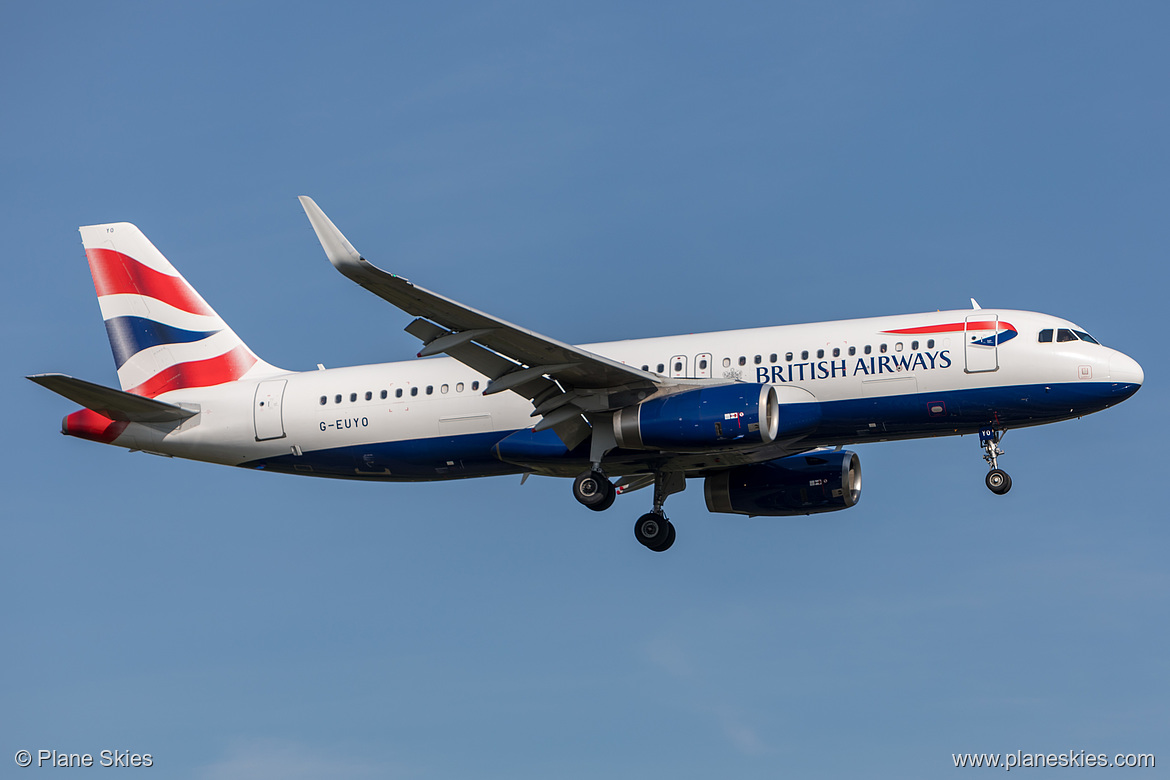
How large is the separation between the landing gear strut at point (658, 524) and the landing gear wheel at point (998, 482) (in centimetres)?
812

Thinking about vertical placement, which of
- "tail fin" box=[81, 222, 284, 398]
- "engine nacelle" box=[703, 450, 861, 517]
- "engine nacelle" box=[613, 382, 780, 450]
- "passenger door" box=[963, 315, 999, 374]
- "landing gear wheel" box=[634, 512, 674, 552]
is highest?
"tail fin" box=[81, 222, 284, 398]

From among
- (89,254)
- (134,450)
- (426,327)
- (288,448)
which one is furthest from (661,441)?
(89,254)

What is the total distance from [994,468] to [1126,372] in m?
3.73

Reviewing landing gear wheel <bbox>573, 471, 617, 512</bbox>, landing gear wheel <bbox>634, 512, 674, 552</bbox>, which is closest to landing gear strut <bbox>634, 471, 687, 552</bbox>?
landing gear wheel <bbox>634, 512, 674, 552</bbox>

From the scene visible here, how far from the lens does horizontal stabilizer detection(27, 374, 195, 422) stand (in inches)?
1303

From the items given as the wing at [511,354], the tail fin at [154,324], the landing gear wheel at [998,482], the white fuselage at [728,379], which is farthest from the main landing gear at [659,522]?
the tail fin at [154,324]

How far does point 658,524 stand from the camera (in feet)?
121

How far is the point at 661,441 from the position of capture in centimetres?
3170

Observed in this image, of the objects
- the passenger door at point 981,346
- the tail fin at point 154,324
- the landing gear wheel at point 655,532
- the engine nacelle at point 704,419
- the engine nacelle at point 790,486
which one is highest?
the tail fin at point 154,324

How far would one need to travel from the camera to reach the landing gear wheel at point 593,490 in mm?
33875

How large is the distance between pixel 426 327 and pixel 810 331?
9.47 m

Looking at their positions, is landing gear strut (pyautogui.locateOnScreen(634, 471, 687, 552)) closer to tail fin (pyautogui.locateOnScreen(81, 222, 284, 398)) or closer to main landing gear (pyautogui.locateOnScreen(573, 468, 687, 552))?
main landing gear (pyautogui.locateOnScreen(573, 468, 687, 552))

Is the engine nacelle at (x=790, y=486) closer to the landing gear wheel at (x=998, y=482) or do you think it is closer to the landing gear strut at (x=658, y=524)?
the landing gear strut at (x=658, y=524)

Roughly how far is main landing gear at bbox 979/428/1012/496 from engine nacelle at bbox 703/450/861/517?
5.00 metres
